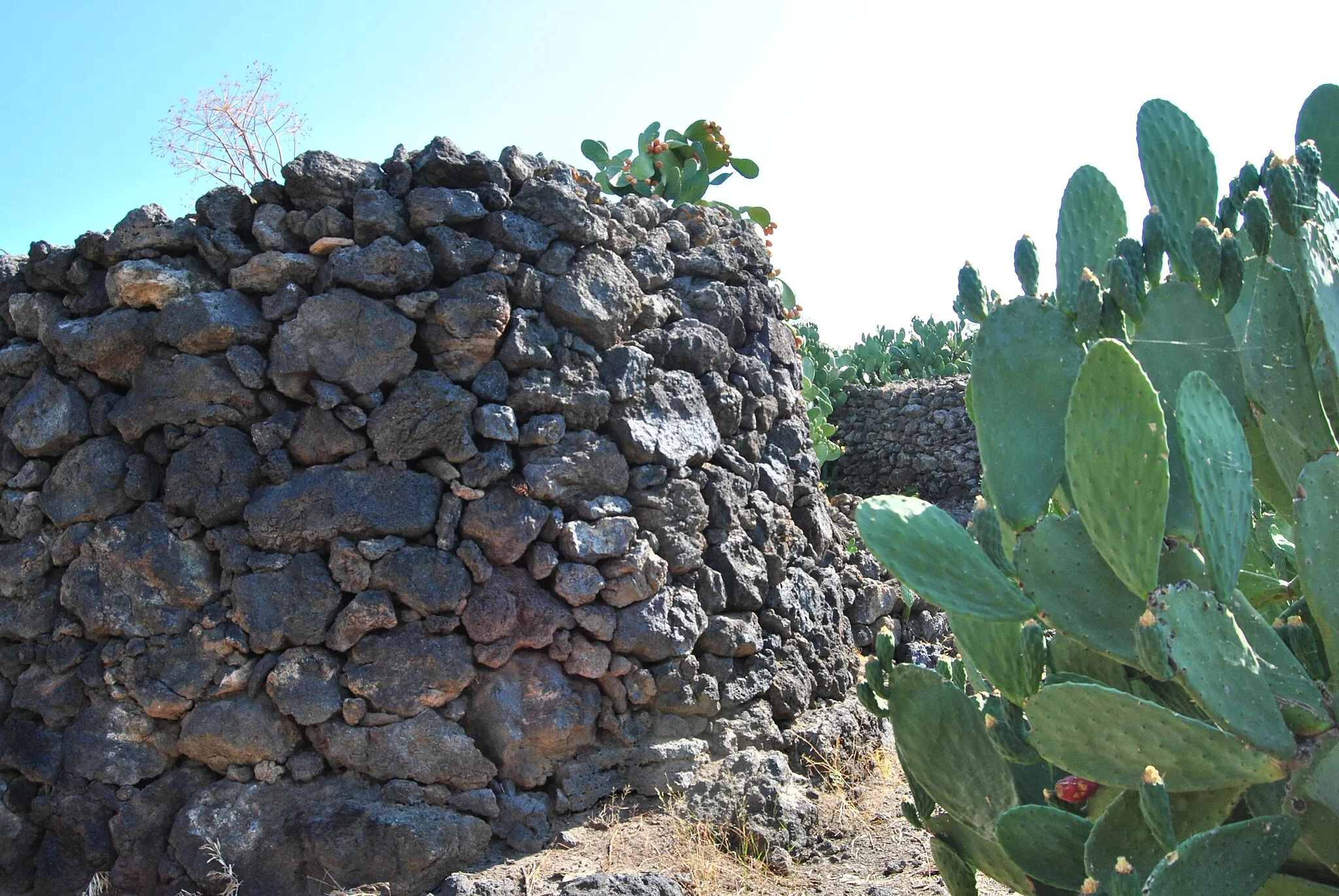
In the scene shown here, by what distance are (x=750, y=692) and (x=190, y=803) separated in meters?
2.04

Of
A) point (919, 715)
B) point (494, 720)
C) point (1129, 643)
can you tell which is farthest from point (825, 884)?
point (1129, 643)

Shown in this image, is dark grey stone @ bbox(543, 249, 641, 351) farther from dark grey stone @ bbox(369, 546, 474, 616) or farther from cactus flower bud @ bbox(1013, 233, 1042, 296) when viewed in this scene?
cactus flower bud @ bbox(1013, 233, 1042, 296)

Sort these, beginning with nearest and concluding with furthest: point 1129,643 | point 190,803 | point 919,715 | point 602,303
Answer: point 1129,643 → point 919,715 → point 190,803 → point 602,303

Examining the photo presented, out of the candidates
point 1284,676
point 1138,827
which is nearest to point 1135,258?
point 1284,676

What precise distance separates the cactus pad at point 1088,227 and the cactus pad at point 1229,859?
3.64ft

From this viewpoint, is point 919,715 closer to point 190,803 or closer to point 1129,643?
point 1129,643

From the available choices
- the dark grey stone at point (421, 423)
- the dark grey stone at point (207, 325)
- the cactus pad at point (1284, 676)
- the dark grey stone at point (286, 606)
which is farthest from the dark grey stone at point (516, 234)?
the cactus pad at point (1284, 676)

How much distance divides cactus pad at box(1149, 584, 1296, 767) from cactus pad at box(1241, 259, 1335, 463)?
0.45 meters

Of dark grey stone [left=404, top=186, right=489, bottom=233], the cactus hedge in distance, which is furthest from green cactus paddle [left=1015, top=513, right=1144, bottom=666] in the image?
dark grey stone [left=404, top=186, right=489, bottom=233]

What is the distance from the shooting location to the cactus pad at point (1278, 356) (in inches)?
69.6

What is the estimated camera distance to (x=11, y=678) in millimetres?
3719

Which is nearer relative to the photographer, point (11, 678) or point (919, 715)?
point (919, 715)

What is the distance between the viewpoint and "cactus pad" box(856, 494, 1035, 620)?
176 centimetres

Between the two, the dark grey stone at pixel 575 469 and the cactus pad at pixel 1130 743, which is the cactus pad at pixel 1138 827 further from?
the dark grey stone at pixel 575 469
